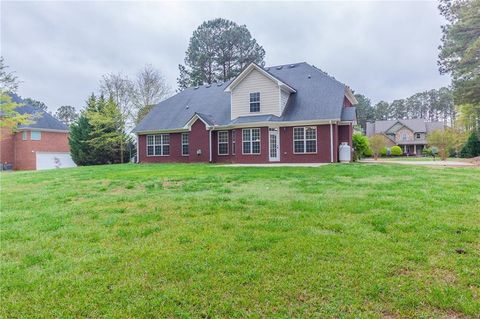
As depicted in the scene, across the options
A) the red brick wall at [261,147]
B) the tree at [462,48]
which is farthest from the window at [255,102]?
the tree at [462,48]

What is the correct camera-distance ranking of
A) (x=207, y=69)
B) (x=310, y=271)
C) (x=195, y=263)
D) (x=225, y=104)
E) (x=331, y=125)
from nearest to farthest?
(x=310, y=271) → (x=195, y=263) → (x=331, y=125) → (x=225, y=104) → (x=207, y=69)

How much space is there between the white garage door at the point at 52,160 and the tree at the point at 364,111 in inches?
2128

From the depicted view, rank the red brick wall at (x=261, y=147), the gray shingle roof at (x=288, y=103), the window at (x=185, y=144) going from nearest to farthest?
the red brick wall at (x=261, y=147) < the gray shingle roof at (x=288, y=103) < the window at (x=185, y=144)

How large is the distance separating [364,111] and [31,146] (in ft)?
195

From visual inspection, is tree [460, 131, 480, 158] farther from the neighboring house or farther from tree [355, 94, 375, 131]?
tree [355, 94, 375, 131]

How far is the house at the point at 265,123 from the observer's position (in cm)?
1772

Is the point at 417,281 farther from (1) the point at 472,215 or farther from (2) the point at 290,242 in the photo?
(1) the point at 472,215

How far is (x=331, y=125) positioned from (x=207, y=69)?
2445cm

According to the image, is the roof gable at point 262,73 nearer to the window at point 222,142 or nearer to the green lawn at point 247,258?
the window at point 222,142

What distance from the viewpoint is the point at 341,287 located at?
271cm

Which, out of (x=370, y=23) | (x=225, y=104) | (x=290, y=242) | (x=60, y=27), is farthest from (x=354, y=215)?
(x=60, y=27)

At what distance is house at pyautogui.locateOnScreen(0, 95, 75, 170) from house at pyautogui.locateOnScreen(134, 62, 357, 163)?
1450 cm

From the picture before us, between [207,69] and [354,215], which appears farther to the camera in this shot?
[207,69]

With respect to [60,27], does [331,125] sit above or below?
below
